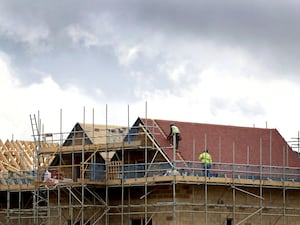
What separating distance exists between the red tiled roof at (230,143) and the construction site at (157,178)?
0.19ft

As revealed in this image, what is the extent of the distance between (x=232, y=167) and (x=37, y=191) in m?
10.1

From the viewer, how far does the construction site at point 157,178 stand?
4956cm

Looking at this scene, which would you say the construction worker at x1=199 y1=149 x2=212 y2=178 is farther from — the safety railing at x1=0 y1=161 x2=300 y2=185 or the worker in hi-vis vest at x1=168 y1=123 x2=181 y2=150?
the worker in hi-vis vest at x1=168 y1=123 x2=181 y2=150

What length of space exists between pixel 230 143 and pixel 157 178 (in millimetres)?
7255

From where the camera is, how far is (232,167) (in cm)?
5053

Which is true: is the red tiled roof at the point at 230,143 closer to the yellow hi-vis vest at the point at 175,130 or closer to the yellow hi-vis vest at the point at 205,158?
the yellow hi-vis vest at the point at 175,130

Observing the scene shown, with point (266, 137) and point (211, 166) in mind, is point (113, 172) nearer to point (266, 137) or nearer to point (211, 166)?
point (211, 166)

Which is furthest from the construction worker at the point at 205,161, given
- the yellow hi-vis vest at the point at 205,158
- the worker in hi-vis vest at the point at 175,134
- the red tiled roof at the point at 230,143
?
the worker in hi-vis vest at the point at 175,134

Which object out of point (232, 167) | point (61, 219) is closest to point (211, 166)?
point (232, 167)

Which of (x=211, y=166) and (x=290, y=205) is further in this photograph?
(x=290, y=205)

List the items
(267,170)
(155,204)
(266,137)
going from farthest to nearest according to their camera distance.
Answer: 1. (266,137)
2. (267,170)
3. (155,204)

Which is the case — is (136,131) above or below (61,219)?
above

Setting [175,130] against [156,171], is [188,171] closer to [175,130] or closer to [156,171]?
[156,171]

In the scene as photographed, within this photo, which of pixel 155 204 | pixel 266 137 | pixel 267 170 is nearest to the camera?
pixel 155 204
